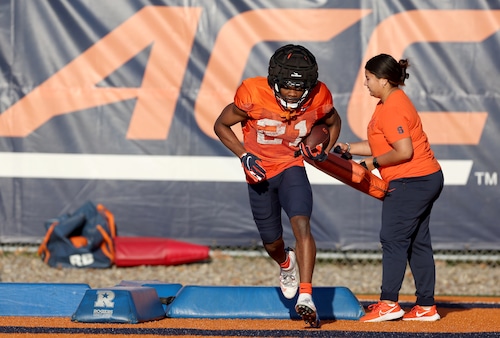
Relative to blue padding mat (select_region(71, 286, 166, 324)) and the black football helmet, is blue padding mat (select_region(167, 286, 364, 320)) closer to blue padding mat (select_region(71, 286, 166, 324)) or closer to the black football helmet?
blue padding mat (select_region(71, 286, 166, 324))

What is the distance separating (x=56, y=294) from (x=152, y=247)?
2.88 m

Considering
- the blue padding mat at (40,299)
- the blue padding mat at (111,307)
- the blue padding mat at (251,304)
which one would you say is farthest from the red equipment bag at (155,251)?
the blue padding mat at (111,307)

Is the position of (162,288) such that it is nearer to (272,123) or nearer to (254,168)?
(254,168)

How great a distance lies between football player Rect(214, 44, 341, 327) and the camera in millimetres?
6070

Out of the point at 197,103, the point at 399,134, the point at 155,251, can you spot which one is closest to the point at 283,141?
the point at 399,134

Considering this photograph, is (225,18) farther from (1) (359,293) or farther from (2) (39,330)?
(2) (39,330)

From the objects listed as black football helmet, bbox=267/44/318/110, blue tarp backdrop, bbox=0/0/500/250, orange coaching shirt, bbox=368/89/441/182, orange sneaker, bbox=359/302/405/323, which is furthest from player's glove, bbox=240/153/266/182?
blue tarp backdrop, bbox=0/0/500/250

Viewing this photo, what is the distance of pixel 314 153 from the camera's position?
6211 millimetres

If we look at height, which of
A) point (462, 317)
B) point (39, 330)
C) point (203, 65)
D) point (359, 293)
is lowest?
point (359, 293)

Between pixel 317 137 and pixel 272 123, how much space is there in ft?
1.09

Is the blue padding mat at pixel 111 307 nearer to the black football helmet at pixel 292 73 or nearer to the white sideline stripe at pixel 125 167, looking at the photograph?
the black football helmet at pixel 292 73

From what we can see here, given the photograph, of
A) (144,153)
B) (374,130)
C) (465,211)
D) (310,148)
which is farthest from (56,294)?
(465,211)

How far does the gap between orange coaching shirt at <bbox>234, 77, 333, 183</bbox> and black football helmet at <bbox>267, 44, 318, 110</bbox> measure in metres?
0.10

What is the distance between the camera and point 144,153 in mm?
9672
